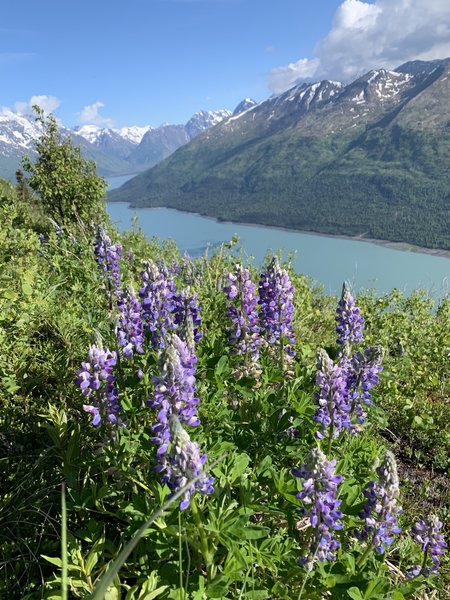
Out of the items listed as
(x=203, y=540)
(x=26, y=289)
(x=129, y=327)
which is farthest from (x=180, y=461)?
(x=26, y=289)

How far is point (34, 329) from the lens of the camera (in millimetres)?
5152

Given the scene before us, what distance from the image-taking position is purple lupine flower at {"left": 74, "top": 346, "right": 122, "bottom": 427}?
9.26ft

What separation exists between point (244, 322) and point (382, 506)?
2.21 metres

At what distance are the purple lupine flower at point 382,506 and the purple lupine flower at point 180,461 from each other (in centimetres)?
103

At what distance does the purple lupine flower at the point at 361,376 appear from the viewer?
11.9 ft

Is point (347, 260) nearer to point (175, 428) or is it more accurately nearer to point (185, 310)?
point (185, 310)

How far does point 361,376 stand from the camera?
3.65 meters

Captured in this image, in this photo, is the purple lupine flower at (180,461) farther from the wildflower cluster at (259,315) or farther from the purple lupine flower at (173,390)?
the wildflower cluster at (259,315)

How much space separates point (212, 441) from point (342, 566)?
1.11m

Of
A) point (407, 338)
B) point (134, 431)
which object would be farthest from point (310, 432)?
point (407, 338)

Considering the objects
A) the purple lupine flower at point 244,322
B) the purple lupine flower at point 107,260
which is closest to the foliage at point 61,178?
the purple lupine flower at point 107,260

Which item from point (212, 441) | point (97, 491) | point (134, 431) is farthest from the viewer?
point (134, 431)

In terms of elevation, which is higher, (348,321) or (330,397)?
(348,321)

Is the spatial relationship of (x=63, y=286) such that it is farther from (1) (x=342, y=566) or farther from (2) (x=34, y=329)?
(1) (x=342, y=566)
